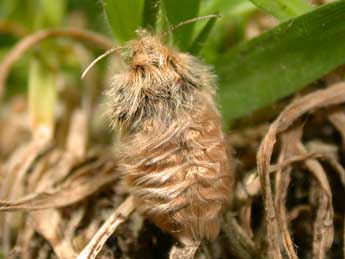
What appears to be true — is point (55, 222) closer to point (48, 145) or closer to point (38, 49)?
point (48, 145)

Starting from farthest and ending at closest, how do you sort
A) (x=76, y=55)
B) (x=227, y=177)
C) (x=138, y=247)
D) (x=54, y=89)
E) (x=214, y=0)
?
(x=76, y=55), (x=54, y=89), (x=214, y=0), (x=138, y=247), (x=227, y=177)

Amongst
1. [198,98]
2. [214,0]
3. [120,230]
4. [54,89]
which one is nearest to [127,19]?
[198,98]

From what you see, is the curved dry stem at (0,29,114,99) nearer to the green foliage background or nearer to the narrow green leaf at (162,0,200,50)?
the green foliage background

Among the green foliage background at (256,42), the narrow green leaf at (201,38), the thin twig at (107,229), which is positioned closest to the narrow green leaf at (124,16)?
the green foliage background at (256,42)

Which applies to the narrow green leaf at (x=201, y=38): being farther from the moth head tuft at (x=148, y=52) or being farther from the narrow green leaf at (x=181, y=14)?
the moth head tuft at (x=148, y=52)

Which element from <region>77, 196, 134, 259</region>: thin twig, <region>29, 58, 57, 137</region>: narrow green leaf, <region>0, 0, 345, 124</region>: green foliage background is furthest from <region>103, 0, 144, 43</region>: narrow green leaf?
<region>29, 58, 57, 137</region>: narrow green leaf

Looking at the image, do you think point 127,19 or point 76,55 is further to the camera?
point 76,55
